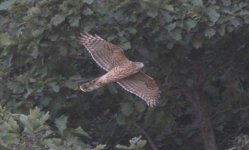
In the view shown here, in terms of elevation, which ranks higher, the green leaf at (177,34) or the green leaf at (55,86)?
the green leaf at (177,34)

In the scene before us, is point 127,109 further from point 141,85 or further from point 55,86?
point 141,85

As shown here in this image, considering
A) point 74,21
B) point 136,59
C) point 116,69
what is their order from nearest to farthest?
point 116,69 → point 74,21 → point 136,59

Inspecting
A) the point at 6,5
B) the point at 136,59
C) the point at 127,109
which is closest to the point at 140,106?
the point at 127,109

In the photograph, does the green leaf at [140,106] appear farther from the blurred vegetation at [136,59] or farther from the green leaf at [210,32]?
the green leaf at [210,32]

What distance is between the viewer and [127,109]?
490 cm

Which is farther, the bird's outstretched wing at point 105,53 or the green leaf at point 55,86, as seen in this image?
the green leaf at point 55,86

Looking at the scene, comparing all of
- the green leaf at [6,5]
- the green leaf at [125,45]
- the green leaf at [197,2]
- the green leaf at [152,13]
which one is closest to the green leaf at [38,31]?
the green leaf at [6,5]

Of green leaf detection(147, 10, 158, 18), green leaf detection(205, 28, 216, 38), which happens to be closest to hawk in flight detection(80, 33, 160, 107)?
green leaf detection(147, 10, 158, 18)

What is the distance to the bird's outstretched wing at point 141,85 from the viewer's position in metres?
4.27

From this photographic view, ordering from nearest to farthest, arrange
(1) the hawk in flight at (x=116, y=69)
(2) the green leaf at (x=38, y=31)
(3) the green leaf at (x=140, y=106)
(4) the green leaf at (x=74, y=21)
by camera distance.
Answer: (1) the hawk in flight at (x=116, y=69)
(4) the green leaf at (x=74, y=21)
(2) the green leaf at (x=38, y=31)
(3) the green leaf at (x=140, y=106)

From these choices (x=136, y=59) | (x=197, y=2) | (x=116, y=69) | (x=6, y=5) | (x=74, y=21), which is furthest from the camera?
(x=136, y=59)

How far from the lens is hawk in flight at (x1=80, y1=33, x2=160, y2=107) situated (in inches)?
167

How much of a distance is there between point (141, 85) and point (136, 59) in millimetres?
675

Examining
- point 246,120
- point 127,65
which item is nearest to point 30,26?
point 127,65
